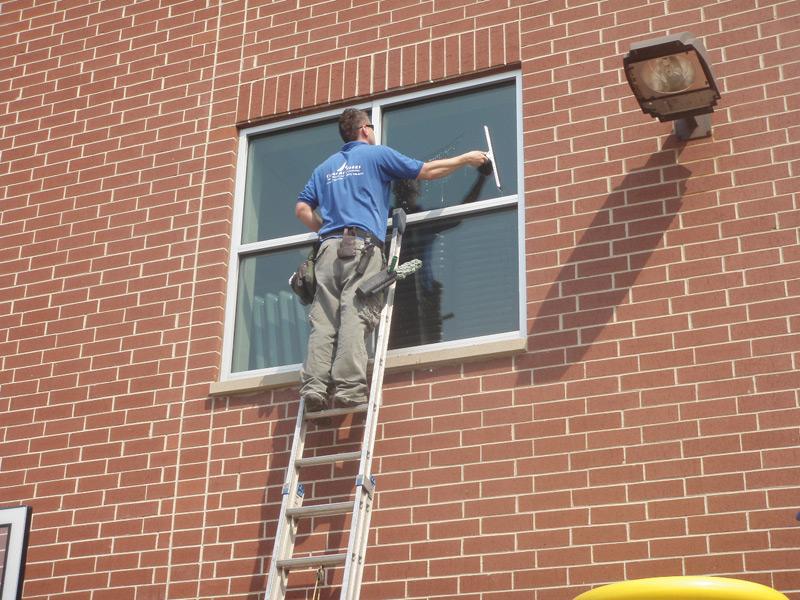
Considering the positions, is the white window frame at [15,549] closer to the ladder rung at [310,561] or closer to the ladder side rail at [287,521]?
the ladder side rail at [287,521]

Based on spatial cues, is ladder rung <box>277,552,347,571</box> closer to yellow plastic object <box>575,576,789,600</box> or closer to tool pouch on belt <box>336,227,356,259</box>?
tool pouch on belt <box>336,227,356,259</box>

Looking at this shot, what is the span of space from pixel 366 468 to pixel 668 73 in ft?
8.50

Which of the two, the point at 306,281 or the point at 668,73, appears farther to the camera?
the point at 306,281

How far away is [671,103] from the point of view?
7.58 m

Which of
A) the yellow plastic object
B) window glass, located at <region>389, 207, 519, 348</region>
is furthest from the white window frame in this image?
the yellow plastic object

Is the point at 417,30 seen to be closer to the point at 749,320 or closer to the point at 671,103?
the point at 671,103

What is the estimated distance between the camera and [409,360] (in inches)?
314

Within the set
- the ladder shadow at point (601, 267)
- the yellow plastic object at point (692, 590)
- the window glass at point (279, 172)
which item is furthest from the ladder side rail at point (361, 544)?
the window glass at point (279, 172)

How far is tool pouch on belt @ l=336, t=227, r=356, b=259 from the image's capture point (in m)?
7.96

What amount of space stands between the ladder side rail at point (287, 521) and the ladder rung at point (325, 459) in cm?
4

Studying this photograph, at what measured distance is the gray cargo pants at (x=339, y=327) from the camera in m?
7.71

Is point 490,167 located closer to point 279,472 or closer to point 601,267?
point 601,267

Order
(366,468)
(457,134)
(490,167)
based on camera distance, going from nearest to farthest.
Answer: (366,468)
(490,167)
(457,134)

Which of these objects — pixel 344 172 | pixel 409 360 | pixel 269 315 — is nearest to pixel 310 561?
pixel 409 360
